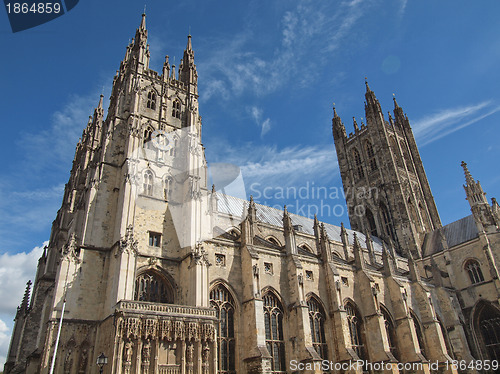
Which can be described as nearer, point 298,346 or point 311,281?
point 298,346

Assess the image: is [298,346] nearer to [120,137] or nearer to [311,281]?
[311,281]

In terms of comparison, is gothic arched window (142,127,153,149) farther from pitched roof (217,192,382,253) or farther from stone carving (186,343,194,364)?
stone carving (186,343,194,364)

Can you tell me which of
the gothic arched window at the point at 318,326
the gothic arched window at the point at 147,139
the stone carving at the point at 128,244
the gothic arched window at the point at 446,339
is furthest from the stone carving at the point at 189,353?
the gothic arched window at the point at 446,339

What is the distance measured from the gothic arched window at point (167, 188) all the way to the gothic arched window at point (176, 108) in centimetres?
731

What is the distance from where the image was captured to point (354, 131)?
211ft

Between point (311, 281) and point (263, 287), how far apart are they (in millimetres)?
5100

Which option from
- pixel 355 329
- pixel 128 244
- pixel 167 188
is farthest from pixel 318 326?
pixel 128 244

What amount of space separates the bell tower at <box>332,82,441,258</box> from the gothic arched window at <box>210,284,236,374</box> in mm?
29057

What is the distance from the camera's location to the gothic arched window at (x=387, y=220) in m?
52.8

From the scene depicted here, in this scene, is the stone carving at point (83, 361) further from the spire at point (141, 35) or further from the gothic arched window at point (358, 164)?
the gothic arched window at point (358, 164)

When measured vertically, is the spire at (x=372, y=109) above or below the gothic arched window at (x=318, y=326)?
above

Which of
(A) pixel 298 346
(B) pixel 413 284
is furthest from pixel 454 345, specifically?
(A) pixel 298 346

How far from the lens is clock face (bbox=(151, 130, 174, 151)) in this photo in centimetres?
2897

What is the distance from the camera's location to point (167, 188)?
27.5 m
